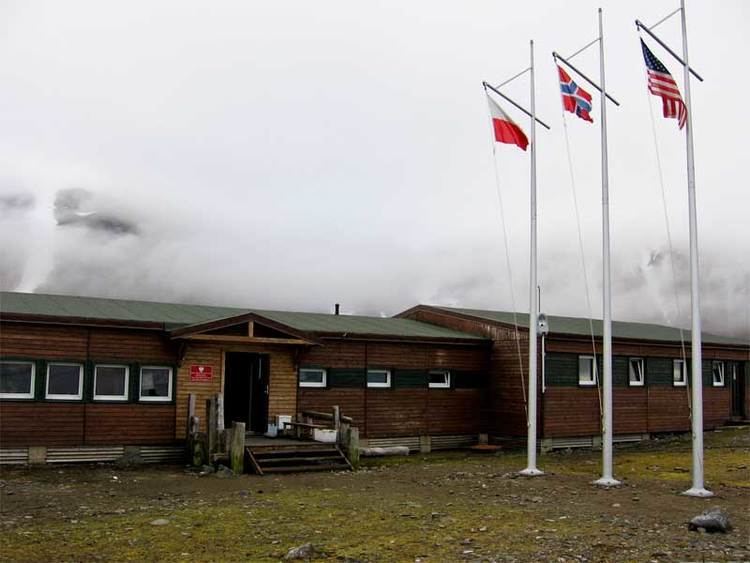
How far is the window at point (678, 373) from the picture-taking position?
1242 inches

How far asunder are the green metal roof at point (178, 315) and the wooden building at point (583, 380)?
125 cm

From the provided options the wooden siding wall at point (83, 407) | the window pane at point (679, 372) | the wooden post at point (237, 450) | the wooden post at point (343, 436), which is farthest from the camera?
the window pane at point (679, 372)

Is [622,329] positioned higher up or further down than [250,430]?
higher up

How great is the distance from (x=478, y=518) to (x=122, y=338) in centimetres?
1209

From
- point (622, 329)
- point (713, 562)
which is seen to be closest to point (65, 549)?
point (713, 562)

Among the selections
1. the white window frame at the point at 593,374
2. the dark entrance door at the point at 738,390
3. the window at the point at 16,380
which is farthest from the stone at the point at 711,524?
the dark entrance door at the point at 738,390

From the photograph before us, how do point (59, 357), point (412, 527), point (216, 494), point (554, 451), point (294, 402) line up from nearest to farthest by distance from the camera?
point (412, 527)
point (216, 494)
point (59, 357)
point (294, 402)
point (554, 451)

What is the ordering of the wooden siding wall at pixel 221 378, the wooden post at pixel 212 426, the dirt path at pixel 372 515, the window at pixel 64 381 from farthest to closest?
the wooden siding wall at pixel 221 378 → the window at pixel 64 381 → the wooden post at pixel 212 426 → the dirt path at pixel 372 515

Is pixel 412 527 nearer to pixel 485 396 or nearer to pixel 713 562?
pixel 713 562

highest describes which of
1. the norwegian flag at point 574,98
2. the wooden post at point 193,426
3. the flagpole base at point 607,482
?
the norwegian flag at point 574,98

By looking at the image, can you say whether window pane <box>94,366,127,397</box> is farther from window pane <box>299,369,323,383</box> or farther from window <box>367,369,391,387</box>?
window <box>367,369,391,387</box>

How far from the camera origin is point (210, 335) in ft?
72.1

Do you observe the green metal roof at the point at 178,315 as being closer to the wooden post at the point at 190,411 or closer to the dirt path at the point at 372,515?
the wooden post at the point at 190,411

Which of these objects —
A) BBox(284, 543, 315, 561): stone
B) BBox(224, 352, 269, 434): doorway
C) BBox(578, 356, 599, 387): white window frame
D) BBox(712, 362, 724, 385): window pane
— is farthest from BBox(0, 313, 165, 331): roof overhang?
BBox(712, 362, 724, 385): window pane
